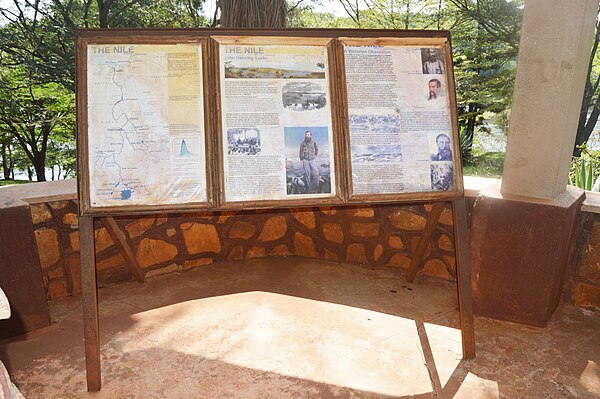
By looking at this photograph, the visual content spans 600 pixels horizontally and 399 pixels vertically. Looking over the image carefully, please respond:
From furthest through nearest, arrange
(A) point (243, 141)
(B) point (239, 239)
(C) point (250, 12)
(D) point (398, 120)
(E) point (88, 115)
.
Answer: (B) point (239, 239) → (C) point (250, 12) → (D) point (398, 120) → (A) point (243, 141) → (E) point (88, 115)

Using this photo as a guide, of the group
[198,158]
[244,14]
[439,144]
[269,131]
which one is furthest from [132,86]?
[244,14]

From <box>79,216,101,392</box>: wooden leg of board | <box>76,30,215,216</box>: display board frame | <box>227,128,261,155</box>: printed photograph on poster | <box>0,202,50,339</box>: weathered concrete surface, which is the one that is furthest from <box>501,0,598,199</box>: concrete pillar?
<box>0,202,50,339</box>: weathered concrete surface

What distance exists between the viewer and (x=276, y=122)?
7.25 ft

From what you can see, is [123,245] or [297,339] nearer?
[297,339]

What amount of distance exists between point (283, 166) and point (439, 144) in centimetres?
76

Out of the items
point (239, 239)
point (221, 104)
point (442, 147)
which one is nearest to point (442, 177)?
point (442, 147)

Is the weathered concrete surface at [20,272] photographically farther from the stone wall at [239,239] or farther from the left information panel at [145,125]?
the left information panel at [145,125]

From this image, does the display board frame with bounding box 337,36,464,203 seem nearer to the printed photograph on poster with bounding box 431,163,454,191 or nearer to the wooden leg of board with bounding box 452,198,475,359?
the printed photograph on poster with bounding box 431,163,454,191

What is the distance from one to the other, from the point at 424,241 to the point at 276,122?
135 centimetres

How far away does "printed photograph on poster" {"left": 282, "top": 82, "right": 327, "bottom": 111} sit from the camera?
222 cm

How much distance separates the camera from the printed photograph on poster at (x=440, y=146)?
7.62 feet

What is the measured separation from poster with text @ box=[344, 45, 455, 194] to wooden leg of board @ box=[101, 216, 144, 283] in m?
1.53

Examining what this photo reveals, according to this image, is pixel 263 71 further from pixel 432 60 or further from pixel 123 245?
pixel 123 245

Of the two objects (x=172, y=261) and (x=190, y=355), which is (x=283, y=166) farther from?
(x=172, y=261)
